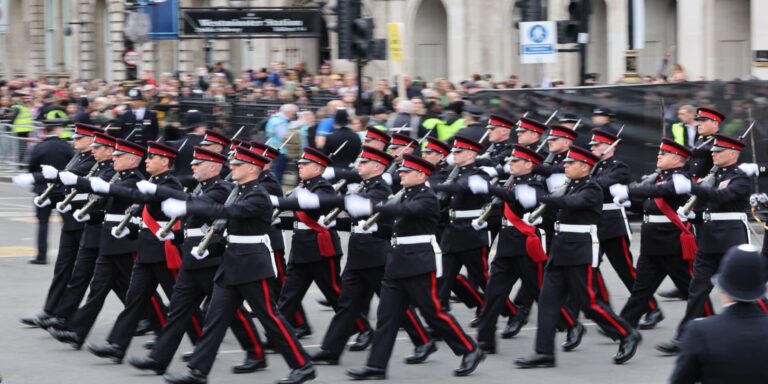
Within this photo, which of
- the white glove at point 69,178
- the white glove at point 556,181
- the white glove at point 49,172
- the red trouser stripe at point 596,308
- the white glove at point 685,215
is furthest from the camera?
the white glove at point 49,172

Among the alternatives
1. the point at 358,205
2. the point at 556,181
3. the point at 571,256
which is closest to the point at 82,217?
the point at 358,205

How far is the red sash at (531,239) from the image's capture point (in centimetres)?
1088

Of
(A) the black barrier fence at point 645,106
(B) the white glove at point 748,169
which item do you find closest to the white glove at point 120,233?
(B) the white glove at point 748,169

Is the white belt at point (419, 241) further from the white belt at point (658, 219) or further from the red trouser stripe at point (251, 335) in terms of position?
the white belt at point (658, 219)

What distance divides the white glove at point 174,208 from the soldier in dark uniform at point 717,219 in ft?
11.5

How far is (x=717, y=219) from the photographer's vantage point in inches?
419

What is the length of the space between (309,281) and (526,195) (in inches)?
83.4

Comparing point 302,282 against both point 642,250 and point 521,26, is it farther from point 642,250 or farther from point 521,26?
point 521,26

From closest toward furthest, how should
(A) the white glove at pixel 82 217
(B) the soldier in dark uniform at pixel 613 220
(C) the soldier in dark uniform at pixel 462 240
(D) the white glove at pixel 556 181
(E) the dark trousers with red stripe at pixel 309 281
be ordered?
(D) the white glove at pixel 556 181, (A) the white glove at pixel 82 217, (E) the dark trousers with red stripe at pixel 309 281, (C) the soldier in dark uniform at pixel 462 240, (B) the soldier in dark uniform at pixel 613 220

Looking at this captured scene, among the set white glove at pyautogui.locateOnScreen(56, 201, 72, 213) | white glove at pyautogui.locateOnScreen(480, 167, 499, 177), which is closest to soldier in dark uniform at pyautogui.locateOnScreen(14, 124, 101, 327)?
white glove at pyautogui.locateOnScreen(56, 201, 72, 213)

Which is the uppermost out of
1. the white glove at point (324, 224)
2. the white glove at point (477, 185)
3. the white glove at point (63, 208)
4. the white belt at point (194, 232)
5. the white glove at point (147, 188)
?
the white glove at point (147, 188)

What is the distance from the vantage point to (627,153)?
751 inches

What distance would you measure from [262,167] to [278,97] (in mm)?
15624

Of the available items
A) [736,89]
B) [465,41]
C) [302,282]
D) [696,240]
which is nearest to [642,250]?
[696,240]
